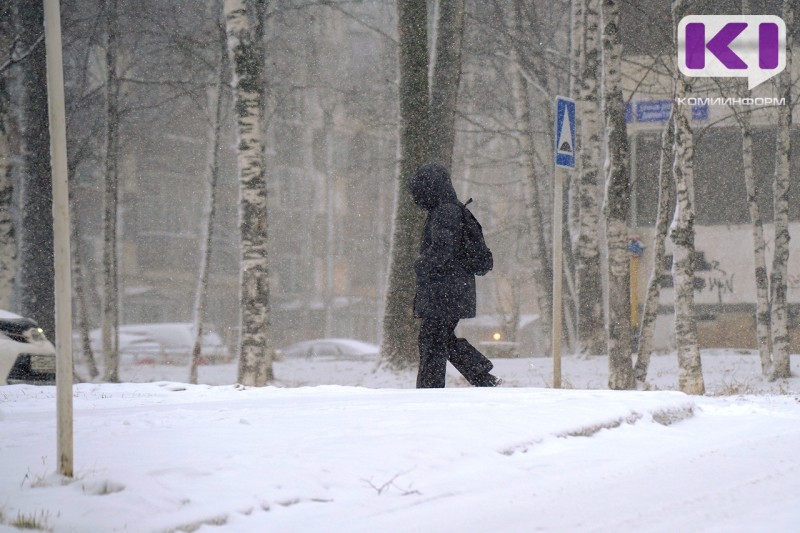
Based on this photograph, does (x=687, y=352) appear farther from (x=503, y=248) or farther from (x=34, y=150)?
(x=503, y=248)

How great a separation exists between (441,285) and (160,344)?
2741 centimetres

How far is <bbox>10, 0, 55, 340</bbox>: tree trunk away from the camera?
55.0ft

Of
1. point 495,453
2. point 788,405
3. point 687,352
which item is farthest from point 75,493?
point 687,352

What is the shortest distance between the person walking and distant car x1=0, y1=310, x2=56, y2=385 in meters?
4.36

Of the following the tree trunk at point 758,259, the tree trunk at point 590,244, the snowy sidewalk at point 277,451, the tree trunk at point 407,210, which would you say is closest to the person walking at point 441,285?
the snowy sidewalk at point 277,451

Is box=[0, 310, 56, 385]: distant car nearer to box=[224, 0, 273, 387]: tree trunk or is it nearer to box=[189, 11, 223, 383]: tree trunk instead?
box=[224, 0, 273, 387]: tree trunk

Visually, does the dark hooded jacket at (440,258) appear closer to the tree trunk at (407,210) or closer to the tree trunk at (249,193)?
the tree trunk at (249,193)

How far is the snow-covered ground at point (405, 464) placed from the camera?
4227 millimetres

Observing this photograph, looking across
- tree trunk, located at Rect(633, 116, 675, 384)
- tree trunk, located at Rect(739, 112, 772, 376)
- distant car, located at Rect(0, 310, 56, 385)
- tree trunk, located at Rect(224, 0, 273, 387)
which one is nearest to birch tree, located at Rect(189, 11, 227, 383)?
tree trunk, located at Rect(224, 0, 273, 387)

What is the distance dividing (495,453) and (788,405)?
4.42 m

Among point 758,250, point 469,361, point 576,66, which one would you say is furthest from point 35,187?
point 758,250

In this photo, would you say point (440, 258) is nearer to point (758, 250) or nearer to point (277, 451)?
point (277, 451)

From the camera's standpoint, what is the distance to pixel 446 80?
16641mm

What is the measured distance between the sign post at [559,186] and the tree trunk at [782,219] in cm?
779
